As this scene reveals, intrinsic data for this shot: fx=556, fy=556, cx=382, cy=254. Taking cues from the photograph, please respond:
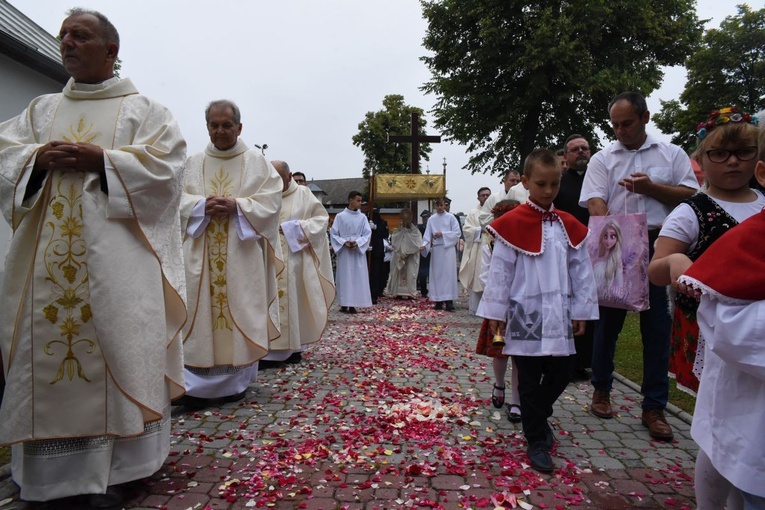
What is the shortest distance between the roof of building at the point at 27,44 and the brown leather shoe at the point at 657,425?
32.1 feet

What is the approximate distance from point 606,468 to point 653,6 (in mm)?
23180

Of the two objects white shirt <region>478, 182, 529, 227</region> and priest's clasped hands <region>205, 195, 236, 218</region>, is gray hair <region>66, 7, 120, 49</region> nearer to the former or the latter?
priest's clasped hands <region>205, 195, 236, 218</region>

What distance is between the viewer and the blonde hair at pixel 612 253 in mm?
3725

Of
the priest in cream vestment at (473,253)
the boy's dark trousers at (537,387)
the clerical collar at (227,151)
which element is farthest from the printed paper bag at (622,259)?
the priest in cream vestment at (473,253)

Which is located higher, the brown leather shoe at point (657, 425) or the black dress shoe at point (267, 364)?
the brown leather shoe at point (657, 425)

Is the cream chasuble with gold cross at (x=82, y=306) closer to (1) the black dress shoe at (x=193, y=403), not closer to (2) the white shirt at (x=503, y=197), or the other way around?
(1) the black dress shoe at (x=193, y=403)

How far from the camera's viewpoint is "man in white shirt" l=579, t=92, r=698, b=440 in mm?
3844

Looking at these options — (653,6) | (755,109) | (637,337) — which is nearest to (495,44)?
(653,6)

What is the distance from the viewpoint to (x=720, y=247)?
5.68 ft

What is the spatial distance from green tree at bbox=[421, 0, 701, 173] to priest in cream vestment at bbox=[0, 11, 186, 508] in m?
18.7

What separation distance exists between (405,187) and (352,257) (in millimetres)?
4412

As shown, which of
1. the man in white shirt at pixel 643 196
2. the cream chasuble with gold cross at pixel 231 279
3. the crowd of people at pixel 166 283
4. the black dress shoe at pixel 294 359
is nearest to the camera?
the crowd of people at pixel 166 283

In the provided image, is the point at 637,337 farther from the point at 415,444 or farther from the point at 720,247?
the point at 720,247

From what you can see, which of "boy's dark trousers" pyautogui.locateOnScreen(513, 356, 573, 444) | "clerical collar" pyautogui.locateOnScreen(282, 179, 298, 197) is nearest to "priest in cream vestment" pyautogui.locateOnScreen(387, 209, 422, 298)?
"clerical collar" pyautogui.locateOnScreen(282, 179, 298, 197)
